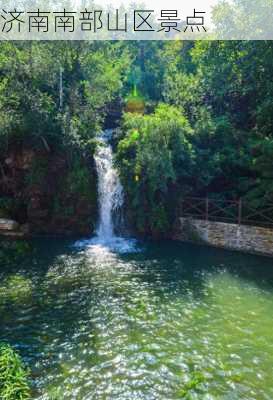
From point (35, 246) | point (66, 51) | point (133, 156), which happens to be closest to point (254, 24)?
point (133, 156)

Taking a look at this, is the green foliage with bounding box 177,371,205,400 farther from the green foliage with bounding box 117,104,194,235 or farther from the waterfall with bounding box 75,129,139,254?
the green foliage with bounding box 117,104,194,235

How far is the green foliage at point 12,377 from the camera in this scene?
697cm

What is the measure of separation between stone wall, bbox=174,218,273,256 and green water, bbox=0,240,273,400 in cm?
109

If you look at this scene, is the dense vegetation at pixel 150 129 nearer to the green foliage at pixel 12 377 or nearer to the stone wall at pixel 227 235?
the stone wall at pixel 227 235

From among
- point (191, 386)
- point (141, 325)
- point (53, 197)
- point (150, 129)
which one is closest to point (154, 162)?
point (150, 129)

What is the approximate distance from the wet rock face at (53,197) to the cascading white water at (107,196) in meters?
0.49

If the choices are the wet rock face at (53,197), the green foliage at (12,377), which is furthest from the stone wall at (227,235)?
the green foliage at (12,377)

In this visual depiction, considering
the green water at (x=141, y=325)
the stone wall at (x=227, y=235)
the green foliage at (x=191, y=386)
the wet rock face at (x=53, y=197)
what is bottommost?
the green foliage at (x=191, y=386)

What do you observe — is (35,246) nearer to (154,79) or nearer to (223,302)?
(223,302)

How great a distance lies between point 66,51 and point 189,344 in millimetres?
21134

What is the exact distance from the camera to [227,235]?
60.9 ft

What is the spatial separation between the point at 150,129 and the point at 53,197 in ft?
25.2

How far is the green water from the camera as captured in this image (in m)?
7.66

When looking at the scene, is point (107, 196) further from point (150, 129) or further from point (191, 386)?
point (191, 386)
